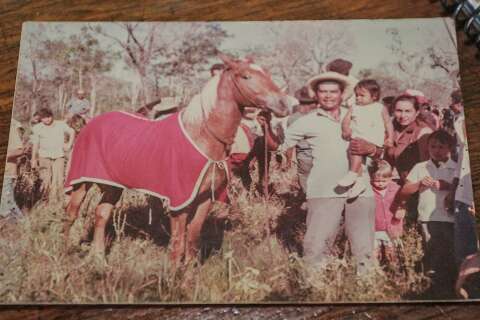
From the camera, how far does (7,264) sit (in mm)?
948

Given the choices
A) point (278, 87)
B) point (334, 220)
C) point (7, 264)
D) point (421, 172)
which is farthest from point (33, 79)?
point (421, 172)

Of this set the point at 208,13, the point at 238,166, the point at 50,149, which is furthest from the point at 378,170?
the point at 50,149

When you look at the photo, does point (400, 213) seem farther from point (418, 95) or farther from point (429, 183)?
point (418, 95)

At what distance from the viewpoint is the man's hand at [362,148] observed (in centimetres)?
102

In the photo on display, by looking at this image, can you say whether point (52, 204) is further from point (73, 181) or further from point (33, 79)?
point (33, 79)

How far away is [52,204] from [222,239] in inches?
11.5

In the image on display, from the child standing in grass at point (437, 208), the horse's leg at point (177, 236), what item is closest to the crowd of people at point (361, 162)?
the child standing in grass at point (437, 208)

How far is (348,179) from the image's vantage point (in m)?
1.00

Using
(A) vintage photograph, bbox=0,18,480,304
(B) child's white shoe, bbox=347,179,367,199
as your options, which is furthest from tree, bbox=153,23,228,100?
(B) child's white shoe, bbox=347,179,367,199

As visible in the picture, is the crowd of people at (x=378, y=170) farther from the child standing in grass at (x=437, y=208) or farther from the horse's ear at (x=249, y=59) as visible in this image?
the horse's ear at (x=249, y=59)

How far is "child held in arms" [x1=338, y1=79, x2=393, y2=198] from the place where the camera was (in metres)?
1.01

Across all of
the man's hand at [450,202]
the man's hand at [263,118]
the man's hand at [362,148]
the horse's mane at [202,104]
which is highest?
the horse's mane at [202,104]

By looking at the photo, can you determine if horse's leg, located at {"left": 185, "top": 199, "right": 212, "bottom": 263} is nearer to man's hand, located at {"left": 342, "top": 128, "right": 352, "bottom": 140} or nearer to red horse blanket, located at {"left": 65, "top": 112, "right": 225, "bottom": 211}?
red horse blanket, located at {"left": 65, "top": 112, "right": 225, "bottom": 211}

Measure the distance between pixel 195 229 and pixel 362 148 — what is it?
1.05ft
